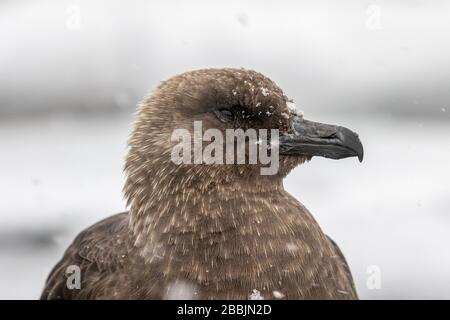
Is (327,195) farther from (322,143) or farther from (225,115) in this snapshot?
(225,115)

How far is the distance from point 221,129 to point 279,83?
3472mm

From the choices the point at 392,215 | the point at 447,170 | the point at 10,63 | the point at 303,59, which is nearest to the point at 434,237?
the point at 392,215

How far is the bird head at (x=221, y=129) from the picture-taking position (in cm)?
362

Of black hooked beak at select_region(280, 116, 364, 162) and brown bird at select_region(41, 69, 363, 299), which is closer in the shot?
brown bird at select_region(41, 69, 363, 299)

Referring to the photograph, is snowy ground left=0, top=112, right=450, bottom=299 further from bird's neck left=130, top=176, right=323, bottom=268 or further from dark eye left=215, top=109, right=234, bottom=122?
dark eye left=215, top=109, right=234, bottom=122

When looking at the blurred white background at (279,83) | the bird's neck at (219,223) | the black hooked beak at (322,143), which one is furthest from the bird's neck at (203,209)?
the blurred white background at (279,83)

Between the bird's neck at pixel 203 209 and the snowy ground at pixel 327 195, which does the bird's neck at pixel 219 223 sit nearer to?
the bird's neck at pixel 203 209

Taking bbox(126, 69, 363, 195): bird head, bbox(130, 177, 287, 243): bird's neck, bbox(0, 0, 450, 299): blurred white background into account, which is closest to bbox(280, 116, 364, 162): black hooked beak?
bbox(126, 69, 363, 195): bird head

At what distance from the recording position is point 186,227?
3549mm

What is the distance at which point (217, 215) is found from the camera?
355 cm

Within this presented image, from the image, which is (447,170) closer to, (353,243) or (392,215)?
(392,215)

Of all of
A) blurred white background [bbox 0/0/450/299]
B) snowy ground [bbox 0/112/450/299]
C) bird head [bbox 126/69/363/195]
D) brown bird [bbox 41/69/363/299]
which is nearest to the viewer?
brown bird [bbox 41/69/363/299]

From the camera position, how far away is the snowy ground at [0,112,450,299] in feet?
17.9

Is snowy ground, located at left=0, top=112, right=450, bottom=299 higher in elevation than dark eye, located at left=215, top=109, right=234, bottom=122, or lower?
lower
